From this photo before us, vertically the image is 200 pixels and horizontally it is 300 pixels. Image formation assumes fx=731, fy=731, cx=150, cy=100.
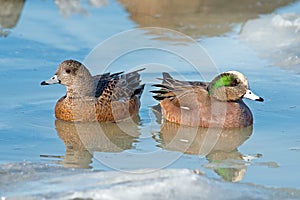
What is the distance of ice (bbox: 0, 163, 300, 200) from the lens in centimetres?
488

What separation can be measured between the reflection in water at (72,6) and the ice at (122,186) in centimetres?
557

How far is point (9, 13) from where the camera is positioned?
1077 cm

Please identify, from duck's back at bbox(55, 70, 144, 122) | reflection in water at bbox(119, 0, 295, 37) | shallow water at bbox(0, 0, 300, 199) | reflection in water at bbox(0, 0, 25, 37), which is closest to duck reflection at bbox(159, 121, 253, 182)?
shallow water at bbox(0, 0, 300, 199)

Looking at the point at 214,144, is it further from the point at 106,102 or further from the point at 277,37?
the point at 277,37

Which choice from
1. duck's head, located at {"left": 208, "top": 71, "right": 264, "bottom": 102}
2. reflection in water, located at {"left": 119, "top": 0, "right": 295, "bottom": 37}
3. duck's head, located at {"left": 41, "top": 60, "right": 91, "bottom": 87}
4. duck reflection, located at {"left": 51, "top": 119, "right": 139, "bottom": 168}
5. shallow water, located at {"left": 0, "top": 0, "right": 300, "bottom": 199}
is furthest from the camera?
reflection in water, located at {"left": 119, "top": 0, "right": 295, "bottom": 37}

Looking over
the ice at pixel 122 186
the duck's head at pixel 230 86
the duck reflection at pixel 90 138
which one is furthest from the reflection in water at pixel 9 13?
the ice at pixel 122 186

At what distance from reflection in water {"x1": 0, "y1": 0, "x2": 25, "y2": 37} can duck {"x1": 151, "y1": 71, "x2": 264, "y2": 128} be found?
318 cm

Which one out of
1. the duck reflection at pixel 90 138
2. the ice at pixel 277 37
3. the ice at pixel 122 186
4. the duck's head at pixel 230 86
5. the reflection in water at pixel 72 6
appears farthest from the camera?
the reflection in water at pixel 72 6

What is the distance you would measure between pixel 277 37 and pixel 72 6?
3.27 meters

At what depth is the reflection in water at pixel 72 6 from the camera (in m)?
10.9

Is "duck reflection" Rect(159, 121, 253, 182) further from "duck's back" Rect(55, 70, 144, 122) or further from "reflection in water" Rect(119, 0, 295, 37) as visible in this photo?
"reflection in water" Rect(119, 0, 295, 37)

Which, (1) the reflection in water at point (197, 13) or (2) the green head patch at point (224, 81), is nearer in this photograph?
(2) the green head patch at point (224, 81)

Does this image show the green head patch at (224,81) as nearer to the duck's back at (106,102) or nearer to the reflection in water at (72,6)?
the duck's back at (106,102)

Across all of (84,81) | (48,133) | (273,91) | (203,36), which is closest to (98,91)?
(84,81)
